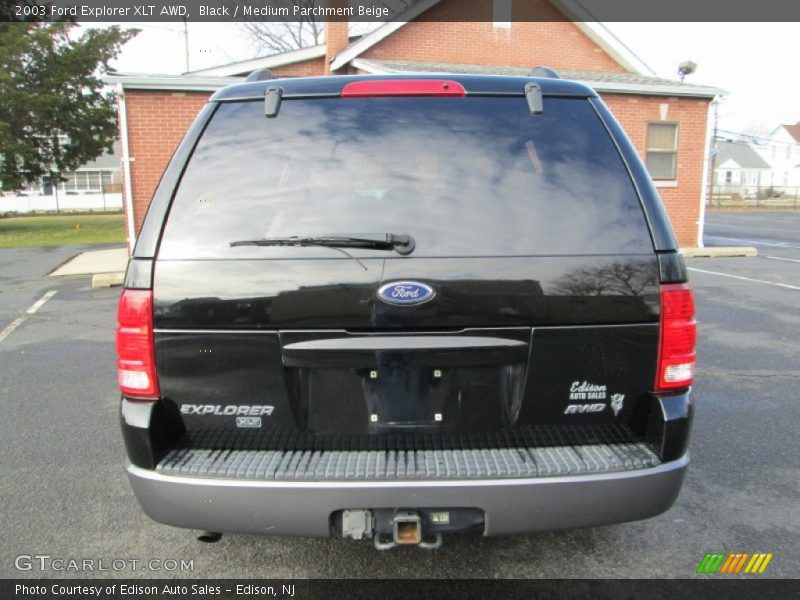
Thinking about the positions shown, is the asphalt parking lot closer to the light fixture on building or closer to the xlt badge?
the xlt badge

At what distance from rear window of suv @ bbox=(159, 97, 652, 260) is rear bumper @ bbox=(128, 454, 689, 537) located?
0.77 metres

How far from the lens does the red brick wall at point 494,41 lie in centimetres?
1593

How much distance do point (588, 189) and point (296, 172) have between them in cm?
106

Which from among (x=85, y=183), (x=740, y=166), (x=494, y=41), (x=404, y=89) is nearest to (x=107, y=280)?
(x=404, y=89)

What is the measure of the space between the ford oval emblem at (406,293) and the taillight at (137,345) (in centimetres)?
81

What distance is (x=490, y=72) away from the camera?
44.2 feet

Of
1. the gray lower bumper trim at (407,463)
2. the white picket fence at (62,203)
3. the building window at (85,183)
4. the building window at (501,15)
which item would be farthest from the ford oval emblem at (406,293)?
the building window at (85,183)

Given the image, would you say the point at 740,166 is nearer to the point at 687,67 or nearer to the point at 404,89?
the point at 687,67

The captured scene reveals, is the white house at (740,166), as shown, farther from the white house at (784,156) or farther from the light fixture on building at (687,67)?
the light fixture on building at (687,67)

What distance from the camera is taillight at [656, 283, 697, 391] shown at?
7.06 feet

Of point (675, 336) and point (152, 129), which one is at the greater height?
point (152, 129)

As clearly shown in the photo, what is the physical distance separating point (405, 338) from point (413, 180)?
0.58 meters

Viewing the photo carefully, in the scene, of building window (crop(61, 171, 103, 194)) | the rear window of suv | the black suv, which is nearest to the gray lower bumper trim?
the black suv

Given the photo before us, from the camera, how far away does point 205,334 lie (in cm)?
212
